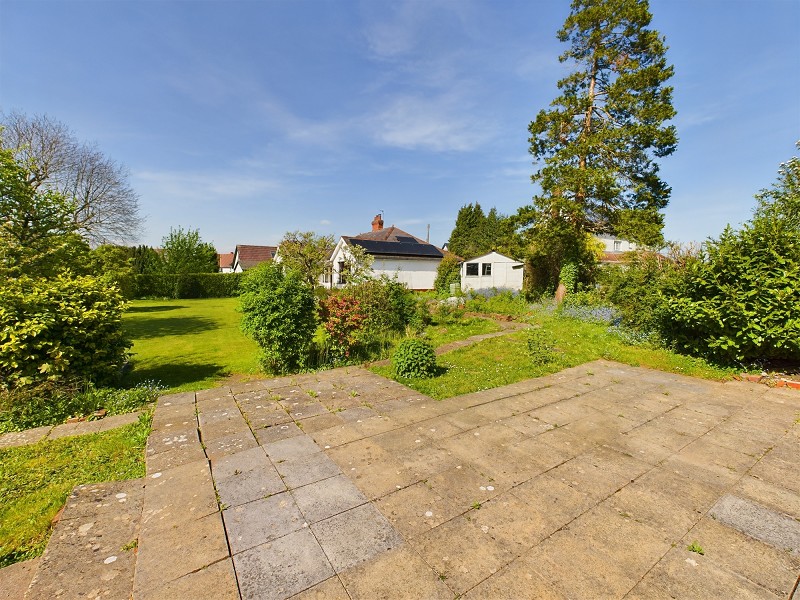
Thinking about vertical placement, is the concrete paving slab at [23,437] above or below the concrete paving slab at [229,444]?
below

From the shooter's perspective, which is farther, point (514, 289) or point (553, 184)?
point (514, 289)

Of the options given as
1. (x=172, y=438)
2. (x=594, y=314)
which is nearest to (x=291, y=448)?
(x=172, y=438)

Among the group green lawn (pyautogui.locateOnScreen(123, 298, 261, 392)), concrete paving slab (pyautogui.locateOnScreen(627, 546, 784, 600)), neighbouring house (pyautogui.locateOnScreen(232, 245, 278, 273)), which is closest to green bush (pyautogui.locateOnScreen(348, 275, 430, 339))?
green lawn (pyautogui.locateOnScreen(123, 298, 261, 392))

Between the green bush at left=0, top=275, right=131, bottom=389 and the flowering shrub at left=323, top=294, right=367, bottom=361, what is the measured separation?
372cm

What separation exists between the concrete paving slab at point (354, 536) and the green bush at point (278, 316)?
4625mm

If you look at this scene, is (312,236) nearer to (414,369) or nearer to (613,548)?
(414,369)

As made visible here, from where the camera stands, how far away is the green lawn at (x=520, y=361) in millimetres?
6129

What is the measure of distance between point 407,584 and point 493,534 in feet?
2.49

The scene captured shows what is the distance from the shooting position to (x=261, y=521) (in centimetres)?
263

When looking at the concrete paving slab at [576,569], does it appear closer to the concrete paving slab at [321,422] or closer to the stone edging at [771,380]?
the concrete paving slab at [321,422]

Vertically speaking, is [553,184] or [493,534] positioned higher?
[553,184]

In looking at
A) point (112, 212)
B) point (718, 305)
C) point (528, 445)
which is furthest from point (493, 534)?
point (112, 212)

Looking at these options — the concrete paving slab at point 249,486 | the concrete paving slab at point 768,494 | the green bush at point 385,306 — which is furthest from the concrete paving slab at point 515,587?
the green bush at point 385,306

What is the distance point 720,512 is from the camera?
2773 mm
